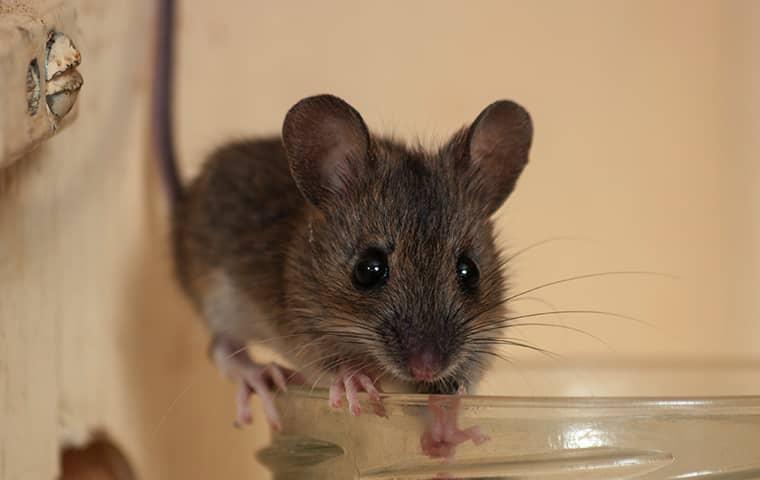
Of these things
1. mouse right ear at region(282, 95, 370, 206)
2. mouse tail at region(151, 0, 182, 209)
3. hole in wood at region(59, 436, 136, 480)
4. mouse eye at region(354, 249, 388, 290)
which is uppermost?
mouse tail at region(151, 0, 182, 209)

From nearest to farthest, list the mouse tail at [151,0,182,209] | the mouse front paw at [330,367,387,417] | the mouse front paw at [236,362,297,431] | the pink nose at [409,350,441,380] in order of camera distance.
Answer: the mouse front paw at [330,367,387,417]
the pink nose at [409,350,441,380]
the mouse front paw at [236,362,297,431]
the mouse tail at [151,0,182,209]

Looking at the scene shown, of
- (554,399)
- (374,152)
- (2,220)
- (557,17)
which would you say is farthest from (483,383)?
(557,17)

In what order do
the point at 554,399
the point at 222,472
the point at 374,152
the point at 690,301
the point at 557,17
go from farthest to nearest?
the point at 690,301 → the point at 557,17 → the point at 222,472 → the point at 374,152 → the point at 554,399

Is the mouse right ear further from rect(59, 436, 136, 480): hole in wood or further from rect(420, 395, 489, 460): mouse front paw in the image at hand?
rect(59, 436, 136, 480): hole in wood

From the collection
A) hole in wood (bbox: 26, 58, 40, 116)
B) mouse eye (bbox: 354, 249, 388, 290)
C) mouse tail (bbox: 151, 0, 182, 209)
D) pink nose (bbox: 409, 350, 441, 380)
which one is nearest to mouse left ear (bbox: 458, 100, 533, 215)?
mouse eye (bbox: 354, 249, 388, 290)

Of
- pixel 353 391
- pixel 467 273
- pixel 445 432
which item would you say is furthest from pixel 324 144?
pixel 445 432

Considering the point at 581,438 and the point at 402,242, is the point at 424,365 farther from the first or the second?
the point at 581,438

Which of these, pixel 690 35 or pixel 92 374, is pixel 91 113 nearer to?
pixel 92 374

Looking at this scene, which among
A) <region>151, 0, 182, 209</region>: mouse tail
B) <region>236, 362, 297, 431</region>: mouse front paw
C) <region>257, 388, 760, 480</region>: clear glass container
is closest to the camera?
<region>257, 388, 760, 480</region>: clear glass container
